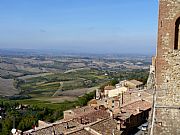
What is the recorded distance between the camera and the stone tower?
429 inches

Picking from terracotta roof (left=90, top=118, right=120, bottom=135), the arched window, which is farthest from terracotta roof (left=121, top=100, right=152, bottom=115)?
the arched window

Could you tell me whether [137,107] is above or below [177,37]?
below

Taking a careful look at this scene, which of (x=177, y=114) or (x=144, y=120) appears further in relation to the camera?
(x=144, y=120)

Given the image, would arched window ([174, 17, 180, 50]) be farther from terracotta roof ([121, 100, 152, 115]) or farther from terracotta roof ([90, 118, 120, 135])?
terracotta roof ([121, 100, 152, 115])

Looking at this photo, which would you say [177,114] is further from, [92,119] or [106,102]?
[106,102]

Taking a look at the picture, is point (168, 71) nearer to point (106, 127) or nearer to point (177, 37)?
point (177, 37)

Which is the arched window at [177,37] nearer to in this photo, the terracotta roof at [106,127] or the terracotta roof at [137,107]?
the terracotta roof at [106,127]

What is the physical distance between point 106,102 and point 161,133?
85.3ft

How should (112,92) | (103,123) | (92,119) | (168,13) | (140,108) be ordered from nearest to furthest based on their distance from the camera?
(168,13) → (103,123) → (92,119) → (140,108) → (112,92)

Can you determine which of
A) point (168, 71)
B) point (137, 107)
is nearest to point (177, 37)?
point (168, 71)

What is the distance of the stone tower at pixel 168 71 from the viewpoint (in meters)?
10.9

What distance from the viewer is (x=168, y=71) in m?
11.1

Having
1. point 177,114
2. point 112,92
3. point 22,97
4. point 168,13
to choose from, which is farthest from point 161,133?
point 22,97

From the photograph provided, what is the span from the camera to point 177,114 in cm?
1095
